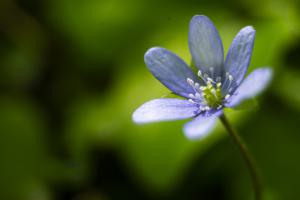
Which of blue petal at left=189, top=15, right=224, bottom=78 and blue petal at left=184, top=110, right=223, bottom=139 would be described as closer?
blue petal at left=184, top=110, right=223, bottom=139

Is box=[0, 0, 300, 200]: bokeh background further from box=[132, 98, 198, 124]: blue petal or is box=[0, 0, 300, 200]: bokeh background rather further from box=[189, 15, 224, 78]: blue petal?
box=[132, 98, 198, 124]: blue petal

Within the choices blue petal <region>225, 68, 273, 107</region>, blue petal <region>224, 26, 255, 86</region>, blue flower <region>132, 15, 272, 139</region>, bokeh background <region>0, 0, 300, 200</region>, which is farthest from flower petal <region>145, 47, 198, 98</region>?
bokeh background <region>0, 0, 300, 200</region>

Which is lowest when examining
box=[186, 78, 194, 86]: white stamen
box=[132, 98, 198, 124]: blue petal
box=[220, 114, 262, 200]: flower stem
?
box=[220, 114, 262, 200]: flower stem

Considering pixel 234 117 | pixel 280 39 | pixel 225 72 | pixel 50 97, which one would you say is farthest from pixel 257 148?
pixel 50 97

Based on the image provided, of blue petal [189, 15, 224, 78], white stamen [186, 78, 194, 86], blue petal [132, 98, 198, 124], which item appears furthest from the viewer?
white stamen [186, 78, 194, 86]

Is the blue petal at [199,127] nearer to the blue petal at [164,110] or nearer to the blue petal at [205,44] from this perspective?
the blue petal at [164,110]

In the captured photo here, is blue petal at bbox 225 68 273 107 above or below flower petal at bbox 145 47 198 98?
below
